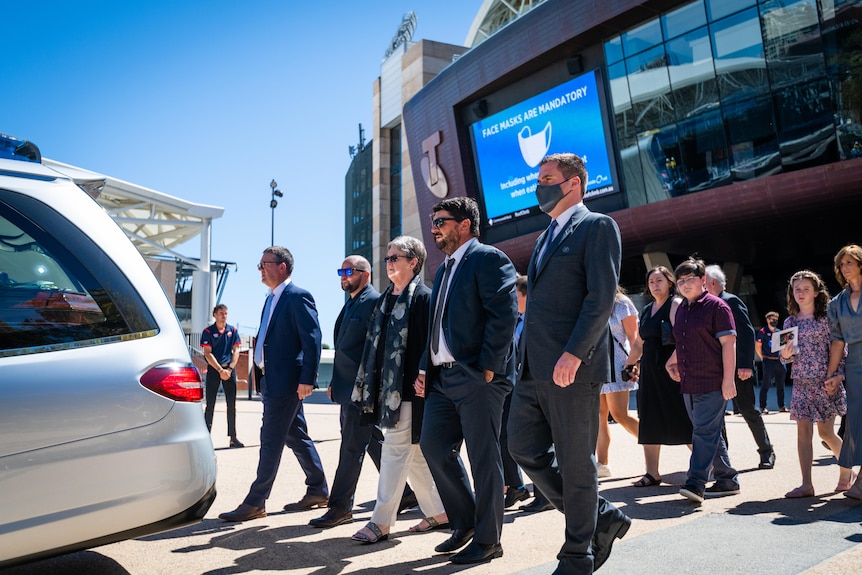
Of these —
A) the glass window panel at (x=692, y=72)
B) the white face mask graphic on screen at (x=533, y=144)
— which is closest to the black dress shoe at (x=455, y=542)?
the glass window panel at (x=692, y=72)

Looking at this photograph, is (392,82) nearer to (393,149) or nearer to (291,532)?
(393,149)

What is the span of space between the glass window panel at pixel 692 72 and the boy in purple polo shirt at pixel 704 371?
1866 centimetres

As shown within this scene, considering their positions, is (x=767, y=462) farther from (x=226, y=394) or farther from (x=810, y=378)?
(x=226, y=394)

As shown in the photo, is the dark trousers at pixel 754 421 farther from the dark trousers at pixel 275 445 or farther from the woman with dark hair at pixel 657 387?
the dark trousers at pixel 275 445

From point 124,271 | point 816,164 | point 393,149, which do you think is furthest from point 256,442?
point 393,149

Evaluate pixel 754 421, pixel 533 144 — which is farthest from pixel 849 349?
pixel 533 144

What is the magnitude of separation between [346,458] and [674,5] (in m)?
22.2

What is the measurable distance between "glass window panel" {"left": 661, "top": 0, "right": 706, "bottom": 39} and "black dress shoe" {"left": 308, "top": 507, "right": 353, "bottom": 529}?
858 inches

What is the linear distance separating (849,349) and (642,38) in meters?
21.1

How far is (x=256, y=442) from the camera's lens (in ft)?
36.0

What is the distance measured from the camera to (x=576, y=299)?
356 cm

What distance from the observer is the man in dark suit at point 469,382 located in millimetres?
4000

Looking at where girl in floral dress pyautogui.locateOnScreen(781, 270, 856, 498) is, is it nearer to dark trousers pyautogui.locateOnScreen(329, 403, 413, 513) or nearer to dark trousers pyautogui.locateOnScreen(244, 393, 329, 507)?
dark trousers pyautogui.locateOnScreen(329, 403, 413, 513)

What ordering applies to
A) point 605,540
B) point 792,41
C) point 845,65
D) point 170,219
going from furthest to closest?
point 170,219 < point 792,41 < point 845,65 < point 605,540
